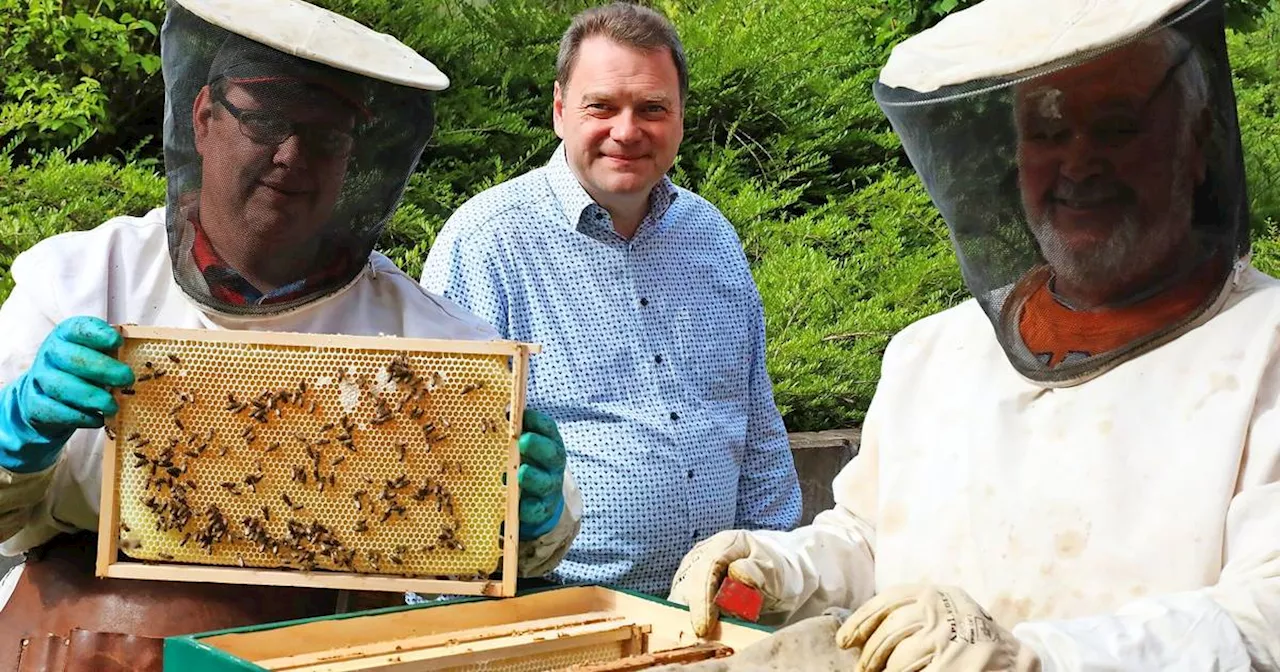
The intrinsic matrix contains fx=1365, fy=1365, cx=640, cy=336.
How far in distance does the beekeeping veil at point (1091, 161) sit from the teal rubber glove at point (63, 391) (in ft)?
4.78

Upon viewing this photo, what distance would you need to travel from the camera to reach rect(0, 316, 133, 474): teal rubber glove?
2.35m

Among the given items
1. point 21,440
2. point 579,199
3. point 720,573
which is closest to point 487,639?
point 720,573

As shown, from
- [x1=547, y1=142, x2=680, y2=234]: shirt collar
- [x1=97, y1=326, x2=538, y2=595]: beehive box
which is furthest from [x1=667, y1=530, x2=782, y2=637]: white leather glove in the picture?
[x1=547, y1=142, x2=680, y2=234]: shirt collar

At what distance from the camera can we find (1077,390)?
2268mm

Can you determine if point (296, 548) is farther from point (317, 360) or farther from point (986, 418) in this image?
point (986, 418)

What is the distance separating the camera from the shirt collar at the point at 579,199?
4020 millimetres

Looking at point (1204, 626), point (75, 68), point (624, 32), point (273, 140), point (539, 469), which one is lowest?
point (1204, 626)

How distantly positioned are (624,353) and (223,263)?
1434mm

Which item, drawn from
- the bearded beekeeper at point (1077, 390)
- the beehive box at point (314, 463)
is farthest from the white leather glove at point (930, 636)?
the beehive box at point (314, 463)

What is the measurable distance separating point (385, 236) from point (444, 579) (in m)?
3.94

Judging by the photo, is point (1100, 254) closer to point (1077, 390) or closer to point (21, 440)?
point (1077, 390)

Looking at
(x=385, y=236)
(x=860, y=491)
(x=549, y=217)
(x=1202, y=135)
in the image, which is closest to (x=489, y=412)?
(x=860, y=491)

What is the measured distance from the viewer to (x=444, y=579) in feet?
8.06

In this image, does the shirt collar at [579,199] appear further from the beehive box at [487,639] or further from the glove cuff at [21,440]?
the glove cuff at [21,440]
